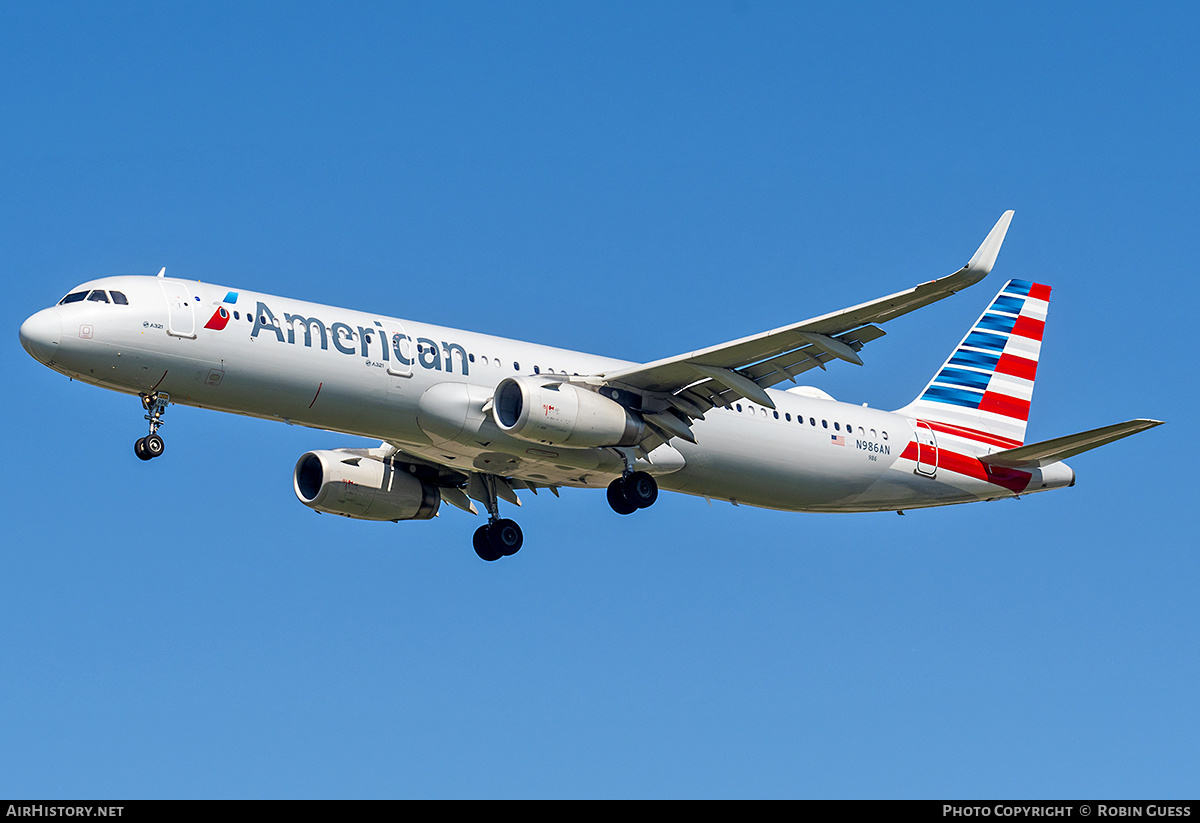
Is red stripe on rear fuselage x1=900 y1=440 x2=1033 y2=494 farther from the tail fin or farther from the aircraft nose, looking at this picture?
the aircraft nose

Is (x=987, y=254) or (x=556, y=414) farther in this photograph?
(x=556, y=414)

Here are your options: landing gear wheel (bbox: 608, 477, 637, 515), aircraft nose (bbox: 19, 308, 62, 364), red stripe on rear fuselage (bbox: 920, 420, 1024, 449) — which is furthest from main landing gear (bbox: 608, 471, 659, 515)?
aircraft nose (bbox: 19, 308, 62, 364)

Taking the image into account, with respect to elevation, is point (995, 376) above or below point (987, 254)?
above

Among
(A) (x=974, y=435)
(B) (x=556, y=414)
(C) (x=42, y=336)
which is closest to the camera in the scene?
(C) (x=42, y=336)

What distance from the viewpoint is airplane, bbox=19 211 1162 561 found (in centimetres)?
3092

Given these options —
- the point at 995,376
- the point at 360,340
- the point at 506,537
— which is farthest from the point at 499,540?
the point at 995,376

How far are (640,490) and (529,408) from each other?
13.7 feet

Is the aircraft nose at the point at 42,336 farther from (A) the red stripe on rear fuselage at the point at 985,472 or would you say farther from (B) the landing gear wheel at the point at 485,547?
(A) the red stripe on rear fuselage at the point at 985,472

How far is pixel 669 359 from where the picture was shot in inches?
1326

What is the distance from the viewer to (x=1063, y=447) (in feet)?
124

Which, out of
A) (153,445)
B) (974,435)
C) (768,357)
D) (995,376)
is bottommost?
(153,445)

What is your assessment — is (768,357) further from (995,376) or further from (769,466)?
(995,376)
